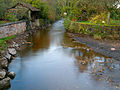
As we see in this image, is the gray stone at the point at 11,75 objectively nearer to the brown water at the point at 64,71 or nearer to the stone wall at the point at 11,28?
the brown water at the point at 64,71

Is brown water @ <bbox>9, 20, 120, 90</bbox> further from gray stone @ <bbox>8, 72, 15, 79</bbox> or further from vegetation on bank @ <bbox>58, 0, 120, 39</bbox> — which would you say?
vegetation on bank @ <bbox>58, 0, 120, 39</bbox>

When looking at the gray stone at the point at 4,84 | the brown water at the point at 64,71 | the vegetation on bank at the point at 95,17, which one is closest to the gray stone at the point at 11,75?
the brown water at the point at 64,71

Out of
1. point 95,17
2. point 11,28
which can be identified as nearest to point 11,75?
point 11,28

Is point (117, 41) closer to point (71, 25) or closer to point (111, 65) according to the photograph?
point (111, 65)

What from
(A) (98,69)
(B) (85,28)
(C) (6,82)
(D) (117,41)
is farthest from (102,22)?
(C) (6,82)

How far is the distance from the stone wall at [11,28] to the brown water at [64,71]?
4.45m

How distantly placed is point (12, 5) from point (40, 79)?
2272cm

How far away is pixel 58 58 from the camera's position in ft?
41.6

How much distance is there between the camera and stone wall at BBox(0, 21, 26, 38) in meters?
16.8

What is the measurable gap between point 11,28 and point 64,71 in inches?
464

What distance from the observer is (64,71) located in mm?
10242

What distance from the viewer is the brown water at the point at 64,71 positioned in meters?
8.47

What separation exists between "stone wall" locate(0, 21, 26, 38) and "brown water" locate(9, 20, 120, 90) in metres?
4.45

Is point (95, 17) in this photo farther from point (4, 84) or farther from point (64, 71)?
point (4, 84)
